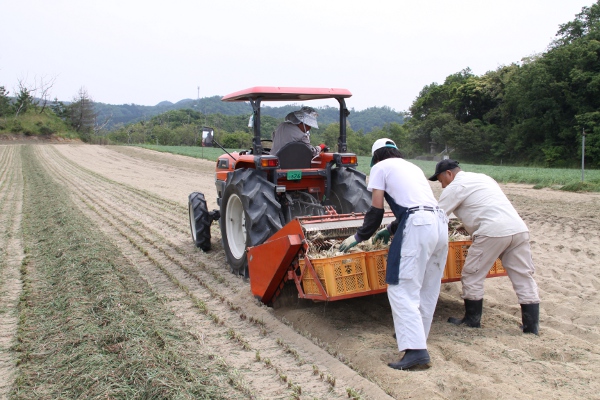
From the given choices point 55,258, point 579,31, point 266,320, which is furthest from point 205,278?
point 579,31

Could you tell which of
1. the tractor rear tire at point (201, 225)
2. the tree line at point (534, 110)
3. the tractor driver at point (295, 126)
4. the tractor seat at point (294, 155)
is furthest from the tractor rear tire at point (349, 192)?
the tree line at point (534, 110)

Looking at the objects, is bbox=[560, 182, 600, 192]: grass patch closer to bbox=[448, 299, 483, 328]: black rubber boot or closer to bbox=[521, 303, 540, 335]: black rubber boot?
bbox=[521, 303, 540, 335]: black rubber boot

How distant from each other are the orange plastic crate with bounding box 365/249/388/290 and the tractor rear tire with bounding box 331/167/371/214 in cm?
164

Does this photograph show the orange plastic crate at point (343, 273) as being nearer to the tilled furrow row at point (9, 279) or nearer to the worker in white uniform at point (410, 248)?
the worker in white uniform at point (410, 248)

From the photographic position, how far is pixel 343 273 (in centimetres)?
393

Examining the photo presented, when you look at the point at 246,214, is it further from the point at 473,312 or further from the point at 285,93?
the point at 473,312

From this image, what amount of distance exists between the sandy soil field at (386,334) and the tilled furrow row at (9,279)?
0.05 metres

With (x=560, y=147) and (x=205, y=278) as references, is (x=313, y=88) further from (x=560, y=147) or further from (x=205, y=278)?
(x=560, y=147)

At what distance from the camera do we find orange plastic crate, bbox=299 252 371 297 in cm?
390

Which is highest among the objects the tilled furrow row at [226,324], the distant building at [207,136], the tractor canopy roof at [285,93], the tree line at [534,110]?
the tree line at [534,110]

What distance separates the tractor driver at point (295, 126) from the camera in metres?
5.89

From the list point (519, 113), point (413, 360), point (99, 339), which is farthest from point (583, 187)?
point (519, 113)

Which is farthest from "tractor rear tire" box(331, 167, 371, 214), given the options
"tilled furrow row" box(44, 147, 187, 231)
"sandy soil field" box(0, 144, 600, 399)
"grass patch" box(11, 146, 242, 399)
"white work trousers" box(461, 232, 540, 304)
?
"tilled furrow row" box(44, 147, 187, 231)

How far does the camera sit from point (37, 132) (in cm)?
5284
